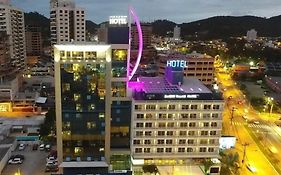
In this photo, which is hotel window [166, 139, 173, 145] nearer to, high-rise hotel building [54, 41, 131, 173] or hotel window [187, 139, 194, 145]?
hotel window [187, 139, 194, 145]

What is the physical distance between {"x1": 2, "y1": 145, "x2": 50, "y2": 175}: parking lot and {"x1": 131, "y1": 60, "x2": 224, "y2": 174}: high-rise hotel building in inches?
878

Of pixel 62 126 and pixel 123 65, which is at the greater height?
pixel 123 65

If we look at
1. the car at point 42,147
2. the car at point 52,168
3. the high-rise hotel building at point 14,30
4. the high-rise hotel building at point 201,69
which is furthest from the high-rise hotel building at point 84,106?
the high-rise hotel building at point 14,30

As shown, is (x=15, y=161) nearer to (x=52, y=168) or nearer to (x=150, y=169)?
(x=52, y=168)

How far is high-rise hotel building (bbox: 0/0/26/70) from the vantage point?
14875cm

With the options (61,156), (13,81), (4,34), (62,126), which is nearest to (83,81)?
(62,126)

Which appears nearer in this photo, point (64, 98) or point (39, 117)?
point (64, 98)

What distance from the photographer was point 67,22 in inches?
6152

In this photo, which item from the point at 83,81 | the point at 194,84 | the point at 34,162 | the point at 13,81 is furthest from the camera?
the point at 13,81

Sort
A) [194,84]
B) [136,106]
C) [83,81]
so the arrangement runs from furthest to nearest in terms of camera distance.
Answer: [194,84]
[136,106]
[83,81]

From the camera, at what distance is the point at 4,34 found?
137500mm

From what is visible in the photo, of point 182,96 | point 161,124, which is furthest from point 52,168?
point 182,96

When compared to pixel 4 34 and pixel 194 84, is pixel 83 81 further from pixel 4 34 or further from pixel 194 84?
pixel 4 34

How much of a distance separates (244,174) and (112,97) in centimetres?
3517
